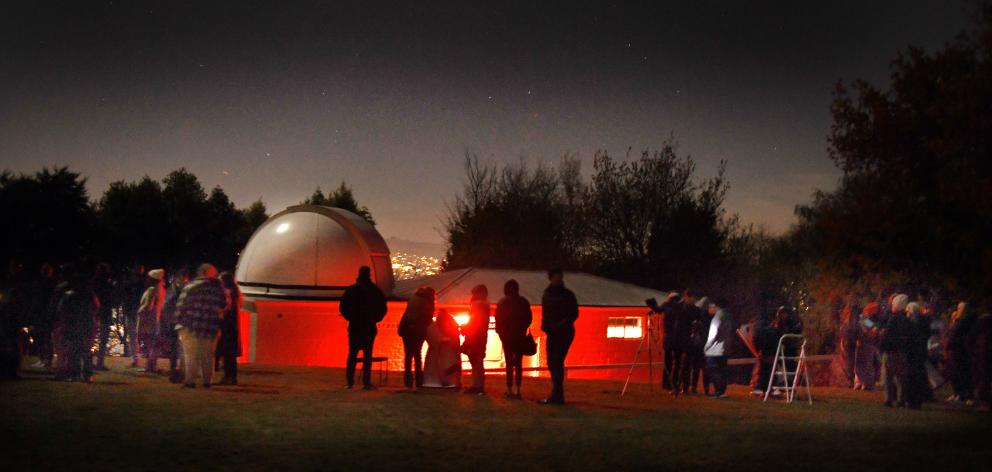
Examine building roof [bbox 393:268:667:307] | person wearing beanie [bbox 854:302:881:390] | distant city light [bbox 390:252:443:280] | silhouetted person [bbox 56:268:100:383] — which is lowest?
person wearing beanie [bbox 854:302:881:390]

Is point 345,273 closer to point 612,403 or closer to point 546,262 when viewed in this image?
point 612,403

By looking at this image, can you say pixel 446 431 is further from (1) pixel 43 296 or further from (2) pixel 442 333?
(1) pixel 43 296

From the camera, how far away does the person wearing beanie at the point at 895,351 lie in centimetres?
1535

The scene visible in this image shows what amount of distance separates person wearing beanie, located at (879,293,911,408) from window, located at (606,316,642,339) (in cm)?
2128

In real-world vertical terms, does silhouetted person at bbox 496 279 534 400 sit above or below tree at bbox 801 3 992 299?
below

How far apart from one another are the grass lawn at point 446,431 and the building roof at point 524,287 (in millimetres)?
19629

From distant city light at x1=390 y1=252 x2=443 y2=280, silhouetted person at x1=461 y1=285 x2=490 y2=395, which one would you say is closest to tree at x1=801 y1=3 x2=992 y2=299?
silhouetted person at x1=461 y1=285 x2=490 y2=395

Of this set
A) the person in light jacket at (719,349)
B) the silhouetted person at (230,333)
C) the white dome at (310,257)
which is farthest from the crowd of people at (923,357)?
the white dome at (310,257)

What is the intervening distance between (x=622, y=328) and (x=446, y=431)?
26356 millimetres

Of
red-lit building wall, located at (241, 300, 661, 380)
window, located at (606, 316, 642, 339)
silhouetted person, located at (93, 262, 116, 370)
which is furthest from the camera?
window, located at (606, 316, 642, 339)

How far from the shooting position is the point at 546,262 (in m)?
64.2

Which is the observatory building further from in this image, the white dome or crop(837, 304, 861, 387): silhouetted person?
crop(837, 304, 861, 387): silhouetted person

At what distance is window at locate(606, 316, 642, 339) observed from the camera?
3706 centimetres

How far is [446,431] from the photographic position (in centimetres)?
1148
